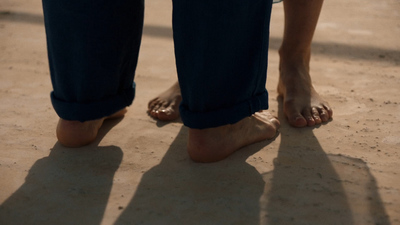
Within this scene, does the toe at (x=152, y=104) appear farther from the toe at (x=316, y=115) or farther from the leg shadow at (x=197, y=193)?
the toe at (x=316, y=115)

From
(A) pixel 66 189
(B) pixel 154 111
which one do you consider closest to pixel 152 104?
(B) pixel 154 111

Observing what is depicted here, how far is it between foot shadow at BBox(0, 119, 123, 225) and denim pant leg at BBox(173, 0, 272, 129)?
0.37 m

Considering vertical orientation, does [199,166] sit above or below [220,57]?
below

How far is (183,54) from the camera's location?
155 cm

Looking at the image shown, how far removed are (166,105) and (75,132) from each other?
49cm

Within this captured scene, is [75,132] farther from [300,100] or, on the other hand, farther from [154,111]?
[300,100]

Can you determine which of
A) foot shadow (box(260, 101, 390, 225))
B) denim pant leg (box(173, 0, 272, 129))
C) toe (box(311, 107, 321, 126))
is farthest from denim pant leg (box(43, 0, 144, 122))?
toe (box(311, 107, 321, 126))

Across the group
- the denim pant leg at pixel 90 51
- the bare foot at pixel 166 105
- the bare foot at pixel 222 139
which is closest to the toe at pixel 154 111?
the bare foot at pixel 166 105

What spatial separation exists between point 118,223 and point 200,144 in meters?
0.43

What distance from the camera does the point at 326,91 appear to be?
2383 mm

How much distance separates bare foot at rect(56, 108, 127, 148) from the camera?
1.84 meters

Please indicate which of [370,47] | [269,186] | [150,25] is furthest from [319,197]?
[150,25]

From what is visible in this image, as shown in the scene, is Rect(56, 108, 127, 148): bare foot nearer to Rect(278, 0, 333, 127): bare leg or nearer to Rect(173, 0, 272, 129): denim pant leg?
Rect(173, 0, 272, 129): denim pant leg

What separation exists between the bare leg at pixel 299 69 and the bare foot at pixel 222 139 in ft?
0.79
